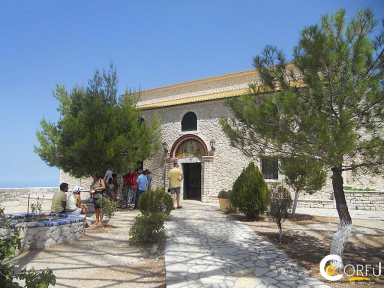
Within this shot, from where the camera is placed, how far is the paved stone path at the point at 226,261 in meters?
4.62

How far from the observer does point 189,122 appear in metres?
18.8

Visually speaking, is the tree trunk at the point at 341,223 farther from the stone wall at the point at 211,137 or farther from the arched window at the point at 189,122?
the arched window at the point at 189,122

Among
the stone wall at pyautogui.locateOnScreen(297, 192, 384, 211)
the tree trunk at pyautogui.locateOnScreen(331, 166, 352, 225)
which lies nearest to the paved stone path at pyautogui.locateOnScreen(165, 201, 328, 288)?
the tree trunk at pyautogui.locateOnScreen(331, 166, 352, 225)

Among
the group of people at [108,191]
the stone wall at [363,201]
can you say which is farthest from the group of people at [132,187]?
the stone wall at [363,201]

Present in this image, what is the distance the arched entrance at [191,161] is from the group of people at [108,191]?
12.8 ft

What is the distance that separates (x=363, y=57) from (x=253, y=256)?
12.6 ft

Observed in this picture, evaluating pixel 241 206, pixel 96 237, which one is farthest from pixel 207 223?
pixel 96 237

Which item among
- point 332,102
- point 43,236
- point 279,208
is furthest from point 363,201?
point 43,236

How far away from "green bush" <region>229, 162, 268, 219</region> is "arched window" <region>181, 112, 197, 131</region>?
844 cm

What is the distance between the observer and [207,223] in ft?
31.4

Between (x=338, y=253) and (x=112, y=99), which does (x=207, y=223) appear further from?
(x=112, y=99)

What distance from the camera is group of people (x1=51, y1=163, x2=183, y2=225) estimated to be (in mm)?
8508

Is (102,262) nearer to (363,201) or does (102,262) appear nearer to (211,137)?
(363,201)

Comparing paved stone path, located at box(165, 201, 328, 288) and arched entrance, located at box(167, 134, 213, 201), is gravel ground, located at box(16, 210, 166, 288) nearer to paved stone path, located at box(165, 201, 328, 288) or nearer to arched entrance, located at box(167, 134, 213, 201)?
paved stone path, located at box(165, 201, 328, 288)
